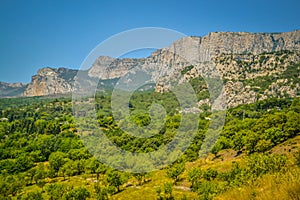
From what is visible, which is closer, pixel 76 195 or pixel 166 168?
pixel 76 195

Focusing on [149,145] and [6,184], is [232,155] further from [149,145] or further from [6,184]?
[6,184]

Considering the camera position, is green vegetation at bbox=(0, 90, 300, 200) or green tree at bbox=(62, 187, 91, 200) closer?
green vegetation at bbox=(0, 90, 300, 200)

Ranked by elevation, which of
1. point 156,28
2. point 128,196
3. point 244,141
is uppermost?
point 156,28

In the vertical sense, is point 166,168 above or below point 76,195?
below

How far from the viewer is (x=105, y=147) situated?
85750mm

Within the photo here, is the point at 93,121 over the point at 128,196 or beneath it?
over

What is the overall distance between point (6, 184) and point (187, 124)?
57.6 m

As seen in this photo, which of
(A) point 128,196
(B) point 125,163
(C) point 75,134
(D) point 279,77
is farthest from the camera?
(D) point 279,77

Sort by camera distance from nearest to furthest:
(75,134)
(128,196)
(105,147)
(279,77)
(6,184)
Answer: (128,196), (6,184), (105,147), (75,134), (279,77)

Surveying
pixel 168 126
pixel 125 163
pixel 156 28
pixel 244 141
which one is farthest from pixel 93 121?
pixel 156 28

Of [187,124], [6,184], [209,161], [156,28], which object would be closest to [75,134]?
[187,124]

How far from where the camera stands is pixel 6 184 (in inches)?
2105

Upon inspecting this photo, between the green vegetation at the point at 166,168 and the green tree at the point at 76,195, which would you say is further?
the green tree at the point at 76,195

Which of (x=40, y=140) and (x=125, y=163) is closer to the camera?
(x=125, y=163)
